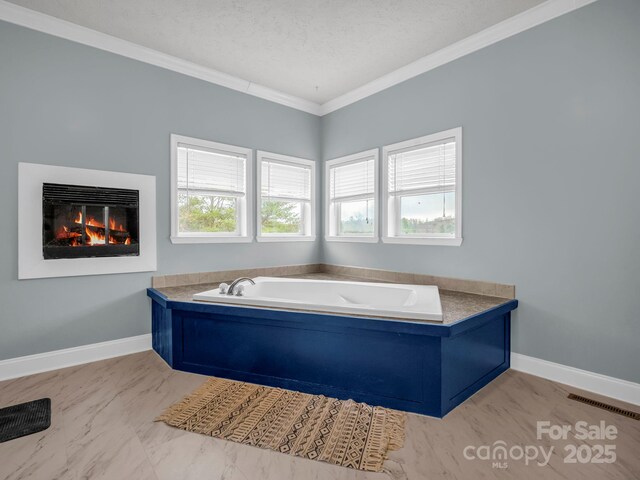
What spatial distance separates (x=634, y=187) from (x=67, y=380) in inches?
164

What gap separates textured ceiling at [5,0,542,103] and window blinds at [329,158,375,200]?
3.47ft

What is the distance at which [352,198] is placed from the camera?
418cm

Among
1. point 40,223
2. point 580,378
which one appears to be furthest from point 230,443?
point 580,378

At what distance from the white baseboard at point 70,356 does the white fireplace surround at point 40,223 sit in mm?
623

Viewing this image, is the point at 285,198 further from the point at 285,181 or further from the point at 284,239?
the point at 284,239

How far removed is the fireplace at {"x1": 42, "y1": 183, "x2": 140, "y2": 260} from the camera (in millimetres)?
2701

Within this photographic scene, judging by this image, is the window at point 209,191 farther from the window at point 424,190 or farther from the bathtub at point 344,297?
the window at point 424,190

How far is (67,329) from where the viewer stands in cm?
278

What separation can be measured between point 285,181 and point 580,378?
341 centimetres

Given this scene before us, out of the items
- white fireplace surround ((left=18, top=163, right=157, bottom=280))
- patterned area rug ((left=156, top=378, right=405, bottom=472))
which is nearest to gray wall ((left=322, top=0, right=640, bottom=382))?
patterned area rug ((left=156, top=378, right=405, bottom=472))

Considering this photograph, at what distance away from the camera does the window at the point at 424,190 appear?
10.4 ft

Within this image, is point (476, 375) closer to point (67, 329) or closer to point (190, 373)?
point (190, 373)

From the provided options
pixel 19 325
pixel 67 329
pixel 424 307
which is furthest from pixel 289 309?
pixel 19 325

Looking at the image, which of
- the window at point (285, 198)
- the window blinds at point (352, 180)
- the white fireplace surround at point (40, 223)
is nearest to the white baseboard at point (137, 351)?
the white fireplace surround at point (40, 223)
